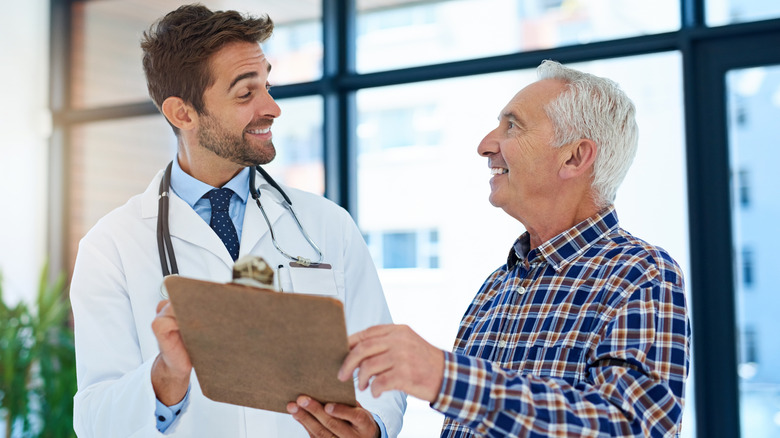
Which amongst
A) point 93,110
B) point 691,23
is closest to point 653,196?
point 691,23

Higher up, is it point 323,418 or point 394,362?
point 394,362

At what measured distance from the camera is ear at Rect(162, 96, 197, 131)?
5.72 feet

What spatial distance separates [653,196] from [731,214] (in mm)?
294

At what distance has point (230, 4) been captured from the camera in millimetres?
3982

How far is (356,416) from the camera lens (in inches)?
50.8

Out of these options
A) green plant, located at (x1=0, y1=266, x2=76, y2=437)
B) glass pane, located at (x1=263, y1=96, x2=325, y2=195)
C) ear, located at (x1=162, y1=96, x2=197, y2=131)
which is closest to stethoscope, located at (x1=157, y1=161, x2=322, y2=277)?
ear, located at (x1=162, y1=96, x2=197, y2=131)

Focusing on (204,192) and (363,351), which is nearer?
(363,351)

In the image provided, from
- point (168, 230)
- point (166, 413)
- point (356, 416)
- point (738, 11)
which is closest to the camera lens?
point (356, 416)

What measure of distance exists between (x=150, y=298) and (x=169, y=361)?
1.52 ft

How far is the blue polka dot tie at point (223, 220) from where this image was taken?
171cm

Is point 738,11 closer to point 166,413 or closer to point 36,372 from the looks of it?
point 166,413

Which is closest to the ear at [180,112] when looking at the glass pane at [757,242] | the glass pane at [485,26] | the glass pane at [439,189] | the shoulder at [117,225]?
the shoulder at [117,225]

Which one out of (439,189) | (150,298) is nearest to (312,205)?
(150,298)

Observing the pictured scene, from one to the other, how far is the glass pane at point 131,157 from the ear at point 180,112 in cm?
185
